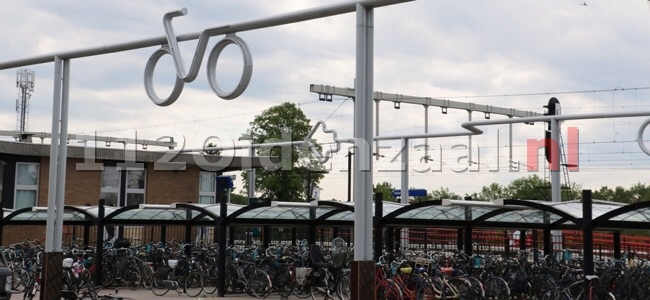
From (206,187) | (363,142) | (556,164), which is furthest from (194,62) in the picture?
(206,187)

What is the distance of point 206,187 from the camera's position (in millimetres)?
38125

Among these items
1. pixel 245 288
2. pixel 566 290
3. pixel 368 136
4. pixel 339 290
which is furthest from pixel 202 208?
pixel 368 136

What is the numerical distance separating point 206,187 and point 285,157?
6497mm

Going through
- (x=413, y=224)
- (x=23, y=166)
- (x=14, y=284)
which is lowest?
(x=14, y=284)

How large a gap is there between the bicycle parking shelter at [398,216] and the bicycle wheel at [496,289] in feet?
4.66

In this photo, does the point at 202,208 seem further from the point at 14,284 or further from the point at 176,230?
the point at 176,230

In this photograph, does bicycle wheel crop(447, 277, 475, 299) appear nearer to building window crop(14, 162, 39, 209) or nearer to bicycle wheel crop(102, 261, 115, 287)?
bicycle wheel crop(102, 261, 115, 287)

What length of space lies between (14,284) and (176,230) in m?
14.6

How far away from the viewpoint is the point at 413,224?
62.6 ft

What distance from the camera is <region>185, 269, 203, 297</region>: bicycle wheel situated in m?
20.4

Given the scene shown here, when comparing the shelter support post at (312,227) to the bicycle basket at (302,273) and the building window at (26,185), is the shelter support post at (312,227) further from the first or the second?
the building window at (26,185)

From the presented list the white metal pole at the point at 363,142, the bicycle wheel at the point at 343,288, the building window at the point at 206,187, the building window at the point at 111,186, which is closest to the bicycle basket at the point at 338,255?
the bicycle wheel at the point at 343,288

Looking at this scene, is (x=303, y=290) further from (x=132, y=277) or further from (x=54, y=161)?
(x=54, y=161)

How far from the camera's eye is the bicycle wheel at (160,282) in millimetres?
20875
